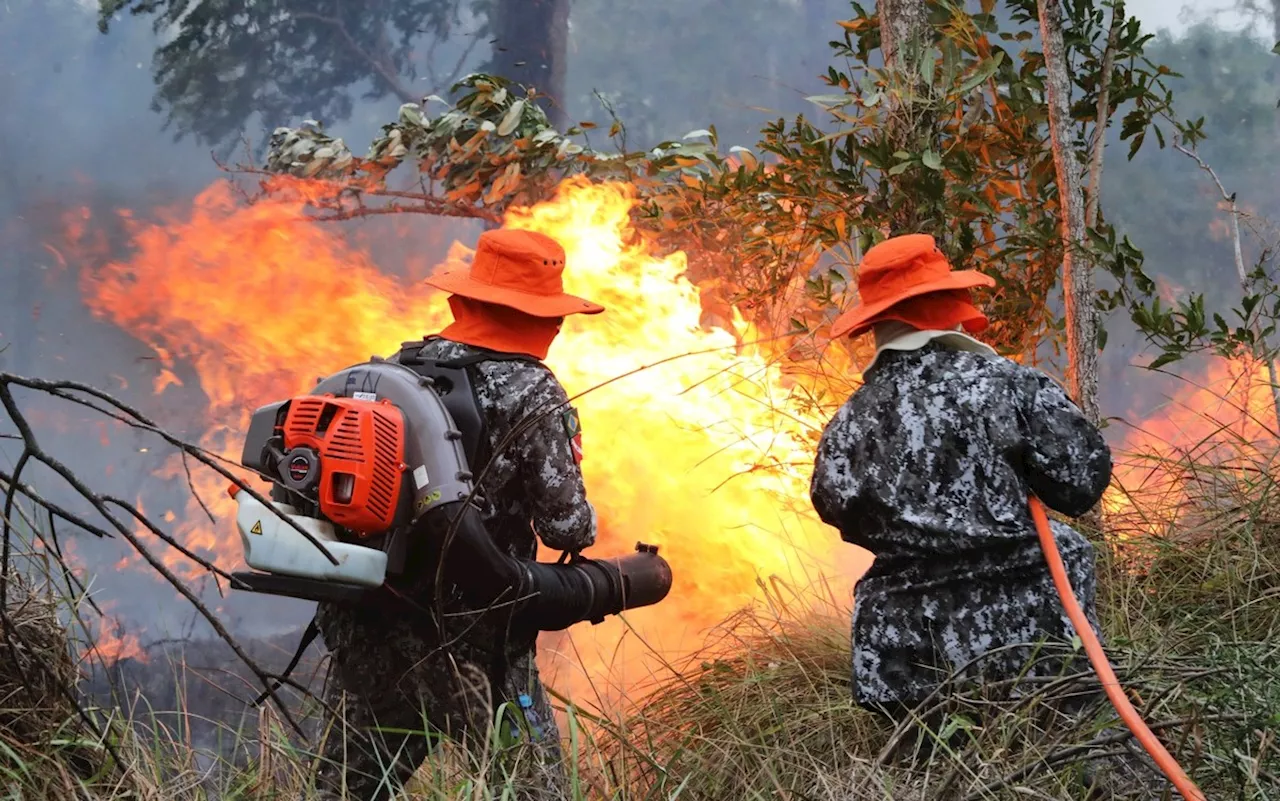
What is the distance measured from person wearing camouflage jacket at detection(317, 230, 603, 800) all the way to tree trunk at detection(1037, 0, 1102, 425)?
83.5 inches

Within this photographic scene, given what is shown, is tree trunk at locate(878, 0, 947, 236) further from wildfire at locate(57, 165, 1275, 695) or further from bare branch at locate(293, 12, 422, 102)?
bare branch at locate(293, 12, 422, 102)

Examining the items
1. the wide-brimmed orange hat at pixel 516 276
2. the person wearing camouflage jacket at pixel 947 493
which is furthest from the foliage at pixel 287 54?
the person wearing camouflage jacket at pixel 947 493

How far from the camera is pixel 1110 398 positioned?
26.6 feet

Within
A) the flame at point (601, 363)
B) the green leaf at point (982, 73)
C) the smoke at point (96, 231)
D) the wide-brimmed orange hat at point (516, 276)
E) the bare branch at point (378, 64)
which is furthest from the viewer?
the bare branch at point (378, 64)

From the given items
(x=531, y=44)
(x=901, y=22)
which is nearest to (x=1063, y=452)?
(x=901, y=22)

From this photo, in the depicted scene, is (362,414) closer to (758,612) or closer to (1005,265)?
(758,612)

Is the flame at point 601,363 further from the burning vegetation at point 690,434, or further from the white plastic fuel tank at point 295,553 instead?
the white plastic fuel tank at point 295,553

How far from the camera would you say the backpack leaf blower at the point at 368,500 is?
2271mm

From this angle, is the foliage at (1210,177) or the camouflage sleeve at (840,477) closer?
the camouflage sleeve at (840,477)

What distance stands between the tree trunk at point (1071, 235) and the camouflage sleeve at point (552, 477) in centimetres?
216

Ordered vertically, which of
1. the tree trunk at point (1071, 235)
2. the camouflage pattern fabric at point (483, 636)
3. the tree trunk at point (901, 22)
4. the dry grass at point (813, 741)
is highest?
the tree trunk at point (901, 22)

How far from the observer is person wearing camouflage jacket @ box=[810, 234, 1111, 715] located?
2.42 m

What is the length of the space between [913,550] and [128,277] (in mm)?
6052

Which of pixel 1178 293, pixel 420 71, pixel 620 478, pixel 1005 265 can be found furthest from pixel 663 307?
pixel 1178 293
